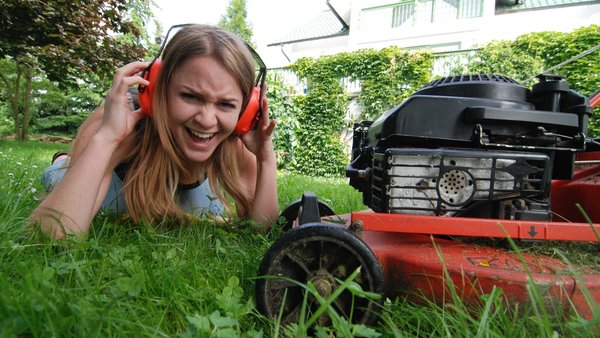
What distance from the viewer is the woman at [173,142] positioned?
1449mm

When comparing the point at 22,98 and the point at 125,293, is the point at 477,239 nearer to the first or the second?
the point at 125,293

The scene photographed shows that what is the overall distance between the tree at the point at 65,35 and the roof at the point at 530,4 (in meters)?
10.5

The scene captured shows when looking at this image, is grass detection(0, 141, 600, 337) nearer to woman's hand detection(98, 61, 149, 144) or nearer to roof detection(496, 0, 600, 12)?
woman's hand detection(98, 61, 149, 144)

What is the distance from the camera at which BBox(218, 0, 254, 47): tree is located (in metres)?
36.2

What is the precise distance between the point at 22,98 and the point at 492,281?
56.2 feet

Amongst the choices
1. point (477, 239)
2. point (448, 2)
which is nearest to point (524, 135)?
point (477, 239)

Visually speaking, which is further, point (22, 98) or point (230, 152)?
point (22, 98)

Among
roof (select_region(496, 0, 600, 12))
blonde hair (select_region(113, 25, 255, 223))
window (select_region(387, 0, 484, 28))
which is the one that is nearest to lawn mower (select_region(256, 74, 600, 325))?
blonde hair (select_region(113, 25, 255, 223))

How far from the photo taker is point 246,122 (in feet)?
5.86

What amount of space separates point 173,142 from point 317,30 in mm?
16295

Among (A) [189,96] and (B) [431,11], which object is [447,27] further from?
(A) [189,96]

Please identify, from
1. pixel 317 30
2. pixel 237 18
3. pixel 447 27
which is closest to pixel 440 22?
pixel 447 27

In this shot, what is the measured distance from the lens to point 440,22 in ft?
40.7

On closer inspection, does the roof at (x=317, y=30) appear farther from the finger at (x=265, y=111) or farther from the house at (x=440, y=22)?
the finger at (x=265, y=111)
